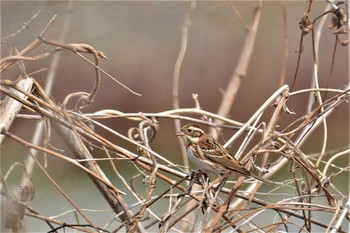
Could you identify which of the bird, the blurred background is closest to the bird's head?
the bird

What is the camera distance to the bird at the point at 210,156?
2.17 m

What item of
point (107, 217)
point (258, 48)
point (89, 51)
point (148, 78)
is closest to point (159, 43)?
point (148, 78)

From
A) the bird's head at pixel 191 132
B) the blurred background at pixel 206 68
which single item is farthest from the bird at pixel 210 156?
the blurred background at pixel 206 68

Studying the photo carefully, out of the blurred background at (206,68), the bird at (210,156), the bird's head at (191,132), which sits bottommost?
the bird at (210,156)

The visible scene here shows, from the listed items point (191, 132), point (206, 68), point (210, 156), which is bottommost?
point (210, 156)

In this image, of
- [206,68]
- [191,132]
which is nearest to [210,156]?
[191,132]

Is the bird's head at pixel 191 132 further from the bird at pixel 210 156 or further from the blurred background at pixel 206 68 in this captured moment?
the blurred background at pixel 206 68

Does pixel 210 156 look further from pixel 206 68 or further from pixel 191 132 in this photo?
pixel 206 68

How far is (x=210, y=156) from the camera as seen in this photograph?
94.7 inches

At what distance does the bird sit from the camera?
217 centimetres

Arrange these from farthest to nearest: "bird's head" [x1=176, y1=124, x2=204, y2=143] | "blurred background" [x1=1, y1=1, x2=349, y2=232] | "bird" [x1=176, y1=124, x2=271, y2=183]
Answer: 1. "blurred background" [x1=1, y1=1, x2=349, y2=232]
2. "bird's head" [x1=176, y1=124, x2=204, y2=143]
3. "bird" [x1=176, y1=124, x2=271, y2=183]

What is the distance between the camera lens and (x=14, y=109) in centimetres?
200

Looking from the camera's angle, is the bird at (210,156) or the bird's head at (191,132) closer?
the bird at (210,156)

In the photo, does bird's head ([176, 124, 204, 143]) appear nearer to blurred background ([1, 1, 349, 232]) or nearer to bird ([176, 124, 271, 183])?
bird ([176, 124, 271, 183])
